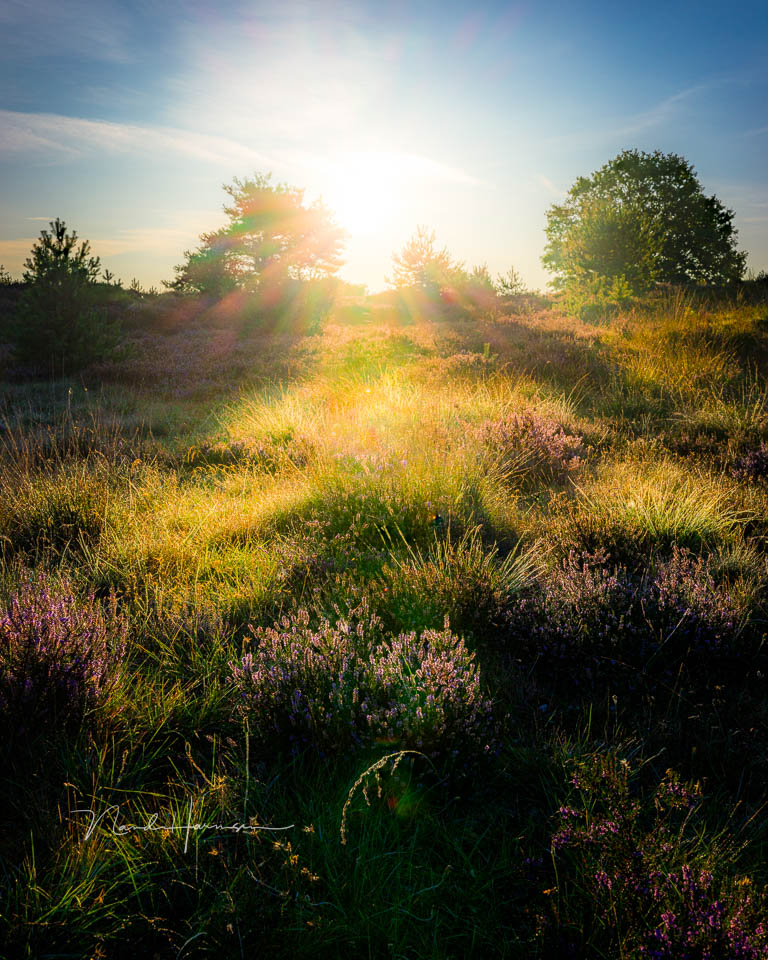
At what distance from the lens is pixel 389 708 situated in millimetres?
2199

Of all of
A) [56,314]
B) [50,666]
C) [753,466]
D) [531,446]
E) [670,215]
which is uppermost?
[670,215]

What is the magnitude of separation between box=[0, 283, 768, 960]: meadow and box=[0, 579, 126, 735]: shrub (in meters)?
0.01

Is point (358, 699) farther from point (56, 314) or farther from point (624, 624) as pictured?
point (56, 314)

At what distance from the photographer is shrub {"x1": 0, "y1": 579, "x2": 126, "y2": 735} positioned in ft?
6.86

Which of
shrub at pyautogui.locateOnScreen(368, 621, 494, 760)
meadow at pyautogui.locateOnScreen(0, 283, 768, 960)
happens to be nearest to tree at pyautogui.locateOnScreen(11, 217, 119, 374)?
meadow at pyautogui.locateOnScreen(0, 283, 768, 960)

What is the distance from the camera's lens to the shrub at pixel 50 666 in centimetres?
209

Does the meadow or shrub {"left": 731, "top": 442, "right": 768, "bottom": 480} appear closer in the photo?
the meadow

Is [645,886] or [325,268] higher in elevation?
[325,268]

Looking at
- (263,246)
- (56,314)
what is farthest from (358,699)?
(263,246)

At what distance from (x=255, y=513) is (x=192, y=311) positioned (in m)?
20.2

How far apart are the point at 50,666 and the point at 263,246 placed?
101 feet

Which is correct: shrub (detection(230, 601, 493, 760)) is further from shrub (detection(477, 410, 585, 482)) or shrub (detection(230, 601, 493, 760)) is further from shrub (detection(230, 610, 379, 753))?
shrub (detection(477, 410, 585, 482))

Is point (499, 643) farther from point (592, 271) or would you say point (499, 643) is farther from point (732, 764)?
point (592, 271)

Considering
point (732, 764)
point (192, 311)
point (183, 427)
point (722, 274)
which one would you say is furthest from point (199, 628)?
point (722, 274)
